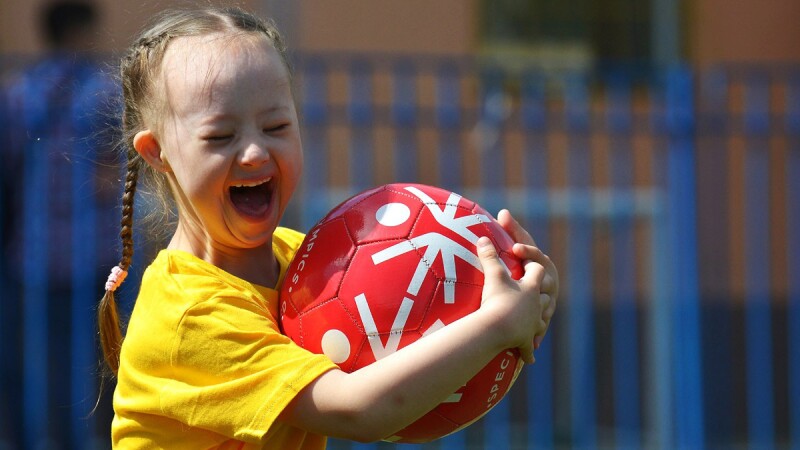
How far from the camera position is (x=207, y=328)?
2.40m

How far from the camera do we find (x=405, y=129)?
692 centimetres

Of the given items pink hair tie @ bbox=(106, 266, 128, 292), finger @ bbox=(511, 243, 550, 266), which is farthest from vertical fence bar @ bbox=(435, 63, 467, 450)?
finger @ bbox=(511, 243, 550, 266)

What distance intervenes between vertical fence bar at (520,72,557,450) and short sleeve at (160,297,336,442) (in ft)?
14.5

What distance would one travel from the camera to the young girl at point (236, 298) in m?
2.36

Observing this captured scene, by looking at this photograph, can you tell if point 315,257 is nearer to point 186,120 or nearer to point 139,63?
point 186,120

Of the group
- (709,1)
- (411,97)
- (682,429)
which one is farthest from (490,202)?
(709,1)

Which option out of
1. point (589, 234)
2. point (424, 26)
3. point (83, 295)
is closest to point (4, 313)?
point (83, 295)

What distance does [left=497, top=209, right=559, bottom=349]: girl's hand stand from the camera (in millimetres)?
A: 2611

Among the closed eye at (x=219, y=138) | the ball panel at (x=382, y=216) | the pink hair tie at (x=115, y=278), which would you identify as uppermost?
the closed eye at (x=219, y=138)

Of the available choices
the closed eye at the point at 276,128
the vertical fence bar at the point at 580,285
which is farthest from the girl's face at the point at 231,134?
the vertical fence bar at the point at 580,285

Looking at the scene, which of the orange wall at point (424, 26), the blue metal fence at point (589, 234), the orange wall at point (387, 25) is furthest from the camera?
the orange wall at point (387, 25)

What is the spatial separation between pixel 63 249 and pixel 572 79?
316cm

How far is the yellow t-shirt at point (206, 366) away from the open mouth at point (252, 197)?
15 cm

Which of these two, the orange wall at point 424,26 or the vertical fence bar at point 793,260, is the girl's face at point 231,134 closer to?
the vertical fence bar at point 793,260
